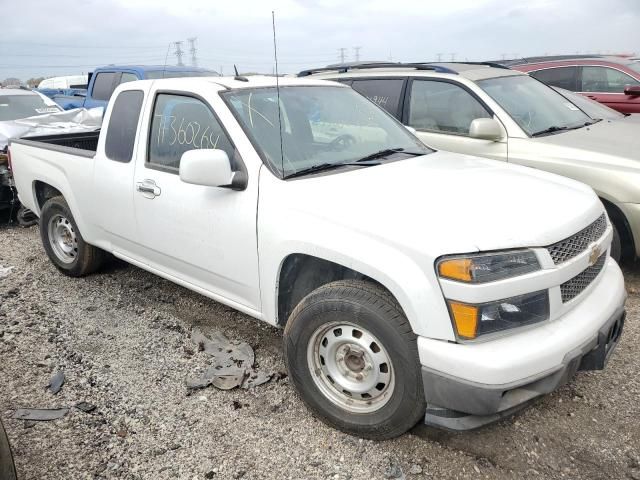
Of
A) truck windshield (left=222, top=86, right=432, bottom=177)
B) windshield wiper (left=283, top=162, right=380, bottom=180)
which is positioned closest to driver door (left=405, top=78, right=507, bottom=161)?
truck windshield (left=222, top=86, right=432, bottom=177)

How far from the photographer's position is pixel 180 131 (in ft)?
11.9

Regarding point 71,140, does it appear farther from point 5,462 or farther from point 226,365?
point 5,462

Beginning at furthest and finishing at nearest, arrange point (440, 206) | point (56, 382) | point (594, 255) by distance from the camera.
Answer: point (56, 382), point (594, 255), point (440, 206)

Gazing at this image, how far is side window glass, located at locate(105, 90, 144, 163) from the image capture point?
3.93 metres

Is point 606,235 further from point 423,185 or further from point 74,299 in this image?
point 74,299

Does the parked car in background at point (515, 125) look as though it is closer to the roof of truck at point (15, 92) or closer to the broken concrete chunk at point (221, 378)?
the broken concrete chunk at point (221, 378)

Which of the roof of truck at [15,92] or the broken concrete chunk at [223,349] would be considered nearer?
the broken concrete chunk at [223,349]

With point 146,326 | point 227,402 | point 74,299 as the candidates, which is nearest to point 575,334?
point 227,402

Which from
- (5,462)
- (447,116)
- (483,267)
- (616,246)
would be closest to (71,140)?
(447,116)

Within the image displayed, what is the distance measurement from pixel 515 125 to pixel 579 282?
2.72m

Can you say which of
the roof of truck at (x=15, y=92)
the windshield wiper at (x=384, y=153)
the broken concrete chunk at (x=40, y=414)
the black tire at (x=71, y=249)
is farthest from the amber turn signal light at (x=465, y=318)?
the roof of truck at (x=15, y=92)

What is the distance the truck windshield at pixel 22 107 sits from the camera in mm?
8648

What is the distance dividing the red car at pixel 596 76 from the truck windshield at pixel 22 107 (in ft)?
26.0

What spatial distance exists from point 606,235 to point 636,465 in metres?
1.18
